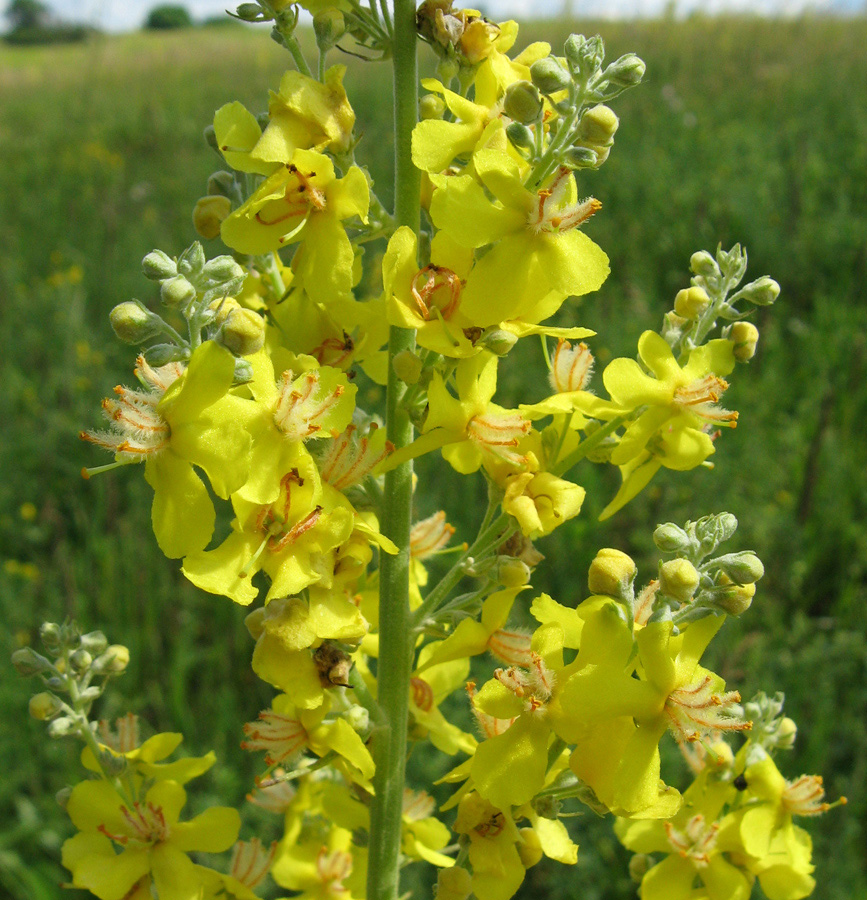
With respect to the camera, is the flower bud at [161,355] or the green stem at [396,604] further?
the green stem at [396,604]

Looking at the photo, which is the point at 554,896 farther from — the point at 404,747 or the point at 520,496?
the point at 520,496

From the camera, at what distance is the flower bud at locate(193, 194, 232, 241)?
68.7 inches

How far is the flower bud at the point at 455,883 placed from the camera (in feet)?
5.46

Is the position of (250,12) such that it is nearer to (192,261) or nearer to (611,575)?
(192,261)

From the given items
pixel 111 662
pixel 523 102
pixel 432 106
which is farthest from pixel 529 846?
pixel 432 106

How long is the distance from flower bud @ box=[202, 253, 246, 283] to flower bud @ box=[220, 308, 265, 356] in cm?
6

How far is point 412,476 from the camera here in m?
1.73

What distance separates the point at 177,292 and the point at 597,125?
72cm

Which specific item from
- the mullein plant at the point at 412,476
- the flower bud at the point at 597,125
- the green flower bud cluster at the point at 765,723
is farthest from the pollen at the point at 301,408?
the green flower bud cluster at the point at 765,723

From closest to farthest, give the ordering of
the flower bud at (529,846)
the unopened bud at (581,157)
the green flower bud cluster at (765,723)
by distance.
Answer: the unopened bud at (581,157)
the flower bud at (529,846)
the green flower bud cluster at (765,723)

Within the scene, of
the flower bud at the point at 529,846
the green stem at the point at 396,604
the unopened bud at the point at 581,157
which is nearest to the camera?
the unopened bud at the point at 581,157

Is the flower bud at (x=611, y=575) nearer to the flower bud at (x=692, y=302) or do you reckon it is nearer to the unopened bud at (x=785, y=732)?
the flower bud at (x=692, y=302)

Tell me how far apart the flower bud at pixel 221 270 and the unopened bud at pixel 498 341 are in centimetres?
42

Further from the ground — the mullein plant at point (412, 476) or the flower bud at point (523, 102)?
the flower bud at point (523, 102)
